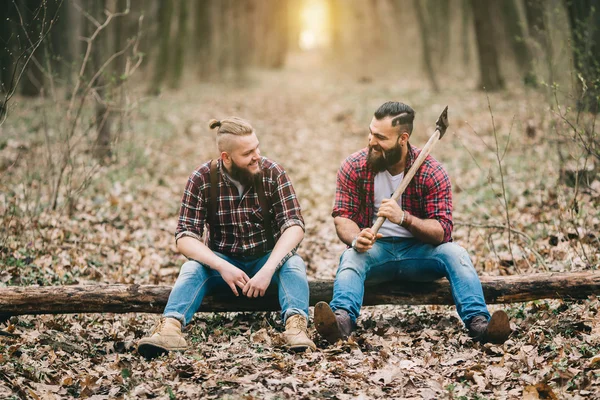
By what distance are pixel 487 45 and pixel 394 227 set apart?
41.0 feet

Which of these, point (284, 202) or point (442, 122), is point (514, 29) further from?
point (284, 202)

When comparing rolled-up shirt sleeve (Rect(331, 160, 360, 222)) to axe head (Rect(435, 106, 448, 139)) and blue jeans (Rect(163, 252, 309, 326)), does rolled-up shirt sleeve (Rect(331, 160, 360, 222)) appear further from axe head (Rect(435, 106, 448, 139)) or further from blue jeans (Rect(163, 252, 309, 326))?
axe head (Rect(435, 106, 448, 139))

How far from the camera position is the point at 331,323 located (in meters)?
3.72

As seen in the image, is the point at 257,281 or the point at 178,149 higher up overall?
the point at 178,149

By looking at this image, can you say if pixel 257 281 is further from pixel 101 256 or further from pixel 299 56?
pixel 299 56

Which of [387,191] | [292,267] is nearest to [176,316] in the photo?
[292,267]

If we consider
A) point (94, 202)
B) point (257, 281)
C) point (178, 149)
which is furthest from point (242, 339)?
point (178, 149)

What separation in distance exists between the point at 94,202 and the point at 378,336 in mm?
4800

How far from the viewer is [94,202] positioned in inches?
299

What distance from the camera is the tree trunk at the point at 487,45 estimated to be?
597 inches

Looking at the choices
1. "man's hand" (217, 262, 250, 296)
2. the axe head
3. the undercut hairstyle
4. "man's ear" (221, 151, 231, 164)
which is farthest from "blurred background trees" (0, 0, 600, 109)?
"man's hand" (217, 262, 250, 296)

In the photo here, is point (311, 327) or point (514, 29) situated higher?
point (514, 29)

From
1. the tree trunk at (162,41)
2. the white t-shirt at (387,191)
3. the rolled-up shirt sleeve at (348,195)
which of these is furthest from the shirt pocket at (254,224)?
the tree trunk at (162,41)

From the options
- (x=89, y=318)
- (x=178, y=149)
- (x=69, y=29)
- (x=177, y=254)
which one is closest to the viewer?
(x=89, y=318)
